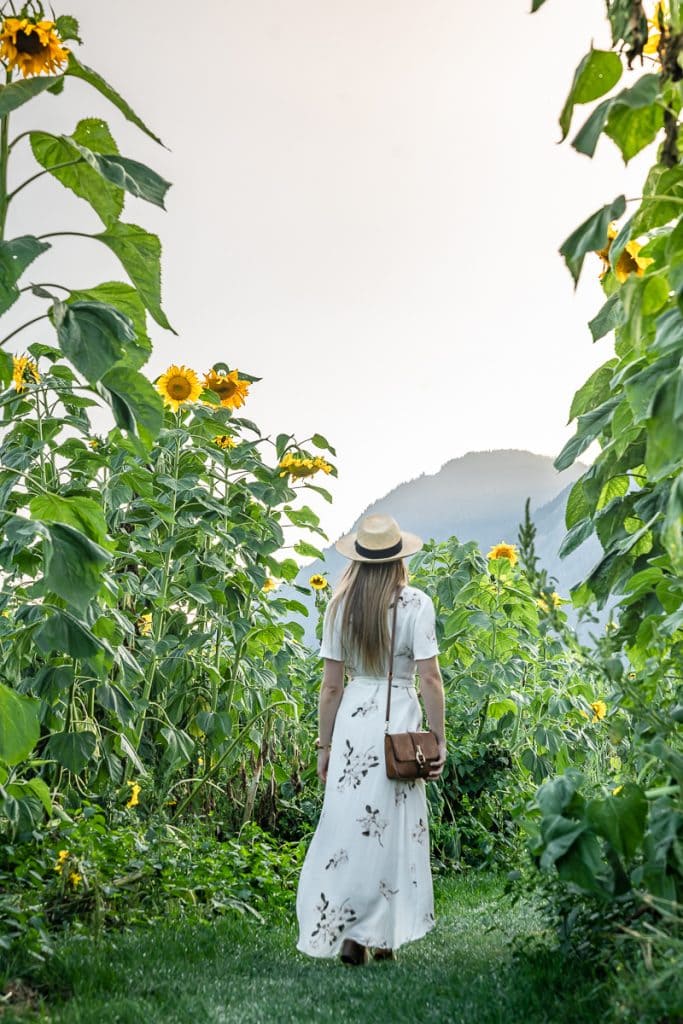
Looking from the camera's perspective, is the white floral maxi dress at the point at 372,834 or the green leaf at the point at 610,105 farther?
the white floral maxi dress at the point at 372,834

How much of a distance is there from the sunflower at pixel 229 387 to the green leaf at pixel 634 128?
2961 millimetres

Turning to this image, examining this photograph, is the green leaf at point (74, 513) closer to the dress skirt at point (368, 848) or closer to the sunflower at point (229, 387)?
the dress skirt at point (368, 848)

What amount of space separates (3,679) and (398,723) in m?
1.52

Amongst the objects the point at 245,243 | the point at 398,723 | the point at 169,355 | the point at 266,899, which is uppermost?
the point at 245,243

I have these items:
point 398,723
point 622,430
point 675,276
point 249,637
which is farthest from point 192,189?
point 675,276

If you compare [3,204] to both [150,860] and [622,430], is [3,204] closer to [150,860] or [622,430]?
[622,430]

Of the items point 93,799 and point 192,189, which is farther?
point 192,189

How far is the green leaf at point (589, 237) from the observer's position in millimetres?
1724

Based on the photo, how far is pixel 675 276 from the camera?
168cm

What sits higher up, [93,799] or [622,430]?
[622,430]

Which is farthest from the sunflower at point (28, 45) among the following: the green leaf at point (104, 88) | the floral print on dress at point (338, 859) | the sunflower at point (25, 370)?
the floral print on dress at point (338, 859)

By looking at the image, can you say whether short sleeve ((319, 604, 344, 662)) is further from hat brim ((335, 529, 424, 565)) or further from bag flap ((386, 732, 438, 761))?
bag flap ((386, 732, 438, 761))

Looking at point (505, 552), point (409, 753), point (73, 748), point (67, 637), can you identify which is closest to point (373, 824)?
point (409, 753)

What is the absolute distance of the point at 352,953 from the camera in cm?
345
